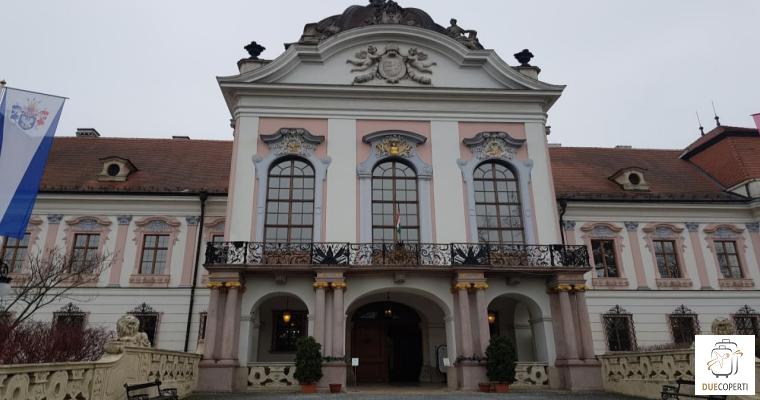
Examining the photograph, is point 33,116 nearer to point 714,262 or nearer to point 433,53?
point 433,53

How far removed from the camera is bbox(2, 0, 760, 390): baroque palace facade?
1441cm

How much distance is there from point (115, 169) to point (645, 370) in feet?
62.5

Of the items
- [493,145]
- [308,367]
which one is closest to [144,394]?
[308,367]

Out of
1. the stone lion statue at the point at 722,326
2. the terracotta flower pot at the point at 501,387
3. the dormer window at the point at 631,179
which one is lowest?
the terracotta flower pot at the point at 501,387

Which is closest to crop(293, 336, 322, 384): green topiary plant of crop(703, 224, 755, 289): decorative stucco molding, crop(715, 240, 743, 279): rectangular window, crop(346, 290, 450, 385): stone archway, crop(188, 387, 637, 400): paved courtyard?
crop(188, 387, 637, 400): paved courtyard

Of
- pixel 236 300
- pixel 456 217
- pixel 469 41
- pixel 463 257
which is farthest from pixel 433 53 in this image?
pixel 236 300

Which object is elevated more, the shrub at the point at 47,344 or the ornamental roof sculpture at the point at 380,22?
the ornamental roof sculpture at the point at 380,22

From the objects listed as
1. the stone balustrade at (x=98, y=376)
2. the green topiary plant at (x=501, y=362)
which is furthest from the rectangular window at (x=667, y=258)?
the stone balustrade at (x=98, y=376)

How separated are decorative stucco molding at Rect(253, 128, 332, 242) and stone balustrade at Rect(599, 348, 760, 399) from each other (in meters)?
8.86

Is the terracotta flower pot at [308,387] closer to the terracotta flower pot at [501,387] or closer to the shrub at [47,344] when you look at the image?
the terracotta flower pot at [501,387]

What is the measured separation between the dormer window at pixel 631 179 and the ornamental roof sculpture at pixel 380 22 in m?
8.10

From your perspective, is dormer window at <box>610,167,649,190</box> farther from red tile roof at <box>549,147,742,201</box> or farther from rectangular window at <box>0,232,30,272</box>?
rectangular window at <box>0,232,30,272</box>

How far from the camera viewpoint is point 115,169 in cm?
2062

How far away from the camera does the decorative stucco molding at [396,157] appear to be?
52.5 feet
